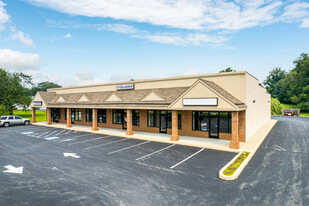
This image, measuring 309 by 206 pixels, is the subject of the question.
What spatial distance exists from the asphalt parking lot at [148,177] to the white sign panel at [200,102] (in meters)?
3.62

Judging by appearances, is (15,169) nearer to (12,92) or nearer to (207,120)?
(207,120)

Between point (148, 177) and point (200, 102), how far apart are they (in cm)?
833

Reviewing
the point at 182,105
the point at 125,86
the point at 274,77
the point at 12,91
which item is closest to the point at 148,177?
the point at 182,105

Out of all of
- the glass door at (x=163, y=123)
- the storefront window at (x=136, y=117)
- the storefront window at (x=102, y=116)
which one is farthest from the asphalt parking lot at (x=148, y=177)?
the storefront window at (x=102, y=116)

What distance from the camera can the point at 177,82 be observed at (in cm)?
2039

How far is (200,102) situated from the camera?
609 inches

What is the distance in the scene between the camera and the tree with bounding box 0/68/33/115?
131ft

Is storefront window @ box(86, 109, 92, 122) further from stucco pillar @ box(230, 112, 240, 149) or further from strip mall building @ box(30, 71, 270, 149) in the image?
stucco pillar @ box(230, 112, 240, 149)

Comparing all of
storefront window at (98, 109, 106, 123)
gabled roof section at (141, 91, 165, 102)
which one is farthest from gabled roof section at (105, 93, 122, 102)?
gabled roof section at (141, 91, 165, 102)

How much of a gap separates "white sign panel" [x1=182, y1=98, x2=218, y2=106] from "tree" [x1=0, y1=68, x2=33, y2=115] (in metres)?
39.8

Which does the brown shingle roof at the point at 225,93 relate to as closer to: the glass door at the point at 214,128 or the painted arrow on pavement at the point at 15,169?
the glass door at the point at 214,128

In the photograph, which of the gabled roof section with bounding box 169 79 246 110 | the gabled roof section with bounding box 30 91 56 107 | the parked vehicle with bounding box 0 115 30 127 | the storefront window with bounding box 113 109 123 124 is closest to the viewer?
the gabled roof section with bounding box 169 79 246 110

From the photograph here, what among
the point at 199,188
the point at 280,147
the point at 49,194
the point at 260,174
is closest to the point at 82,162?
the point at 49,194

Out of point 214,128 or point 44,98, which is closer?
point 214,128
